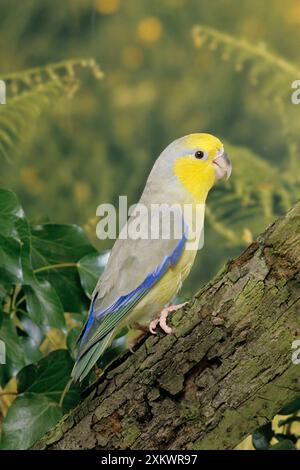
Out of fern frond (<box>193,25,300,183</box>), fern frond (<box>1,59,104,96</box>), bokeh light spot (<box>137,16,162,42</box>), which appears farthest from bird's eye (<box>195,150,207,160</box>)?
bokeh light spot (<box>137,16,162,42</box>)

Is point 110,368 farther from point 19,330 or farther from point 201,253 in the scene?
point 201,253

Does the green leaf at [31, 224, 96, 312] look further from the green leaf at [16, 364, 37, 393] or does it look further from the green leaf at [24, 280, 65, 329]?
the green leaf at [16, 364, 37, 393]

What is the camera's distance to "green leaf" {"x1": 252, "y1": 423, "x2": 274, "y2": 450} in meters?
1.71

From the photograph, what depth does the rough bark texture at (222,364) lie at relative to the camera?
131cm

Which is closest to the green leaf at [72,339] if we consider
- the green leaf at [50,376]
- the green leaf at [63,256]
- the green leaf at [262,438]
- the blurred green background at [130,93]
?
the green leaf at [50,376]

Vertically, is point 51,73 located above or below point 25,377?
above

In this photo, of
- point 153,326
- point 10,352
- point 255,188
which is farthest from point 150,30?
point 153,326

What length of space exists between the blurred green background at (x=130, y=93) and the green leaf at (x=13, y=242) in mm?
1752

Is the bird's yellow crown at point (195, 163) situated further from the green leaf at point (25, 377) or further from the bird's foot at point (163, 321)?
the green leaf at point (25, 377)

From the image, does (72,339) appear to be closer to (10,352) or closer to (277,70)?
(10,352)

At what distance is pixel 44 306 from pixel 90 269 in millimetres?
136

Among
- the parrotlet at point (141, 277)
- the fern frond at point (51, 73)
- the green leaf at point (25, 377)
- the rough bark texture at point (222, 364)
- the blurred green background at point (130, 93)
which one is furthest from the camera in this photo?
the blurred green background at point (130, 93)

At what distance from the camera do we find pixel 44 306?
1.81 metres

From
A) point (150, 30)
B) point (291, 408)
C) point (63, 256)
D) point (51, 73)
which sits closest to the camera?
point (291, 408)
